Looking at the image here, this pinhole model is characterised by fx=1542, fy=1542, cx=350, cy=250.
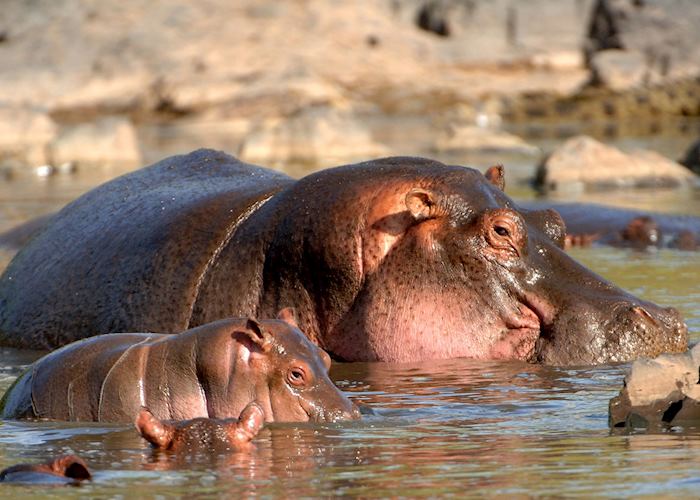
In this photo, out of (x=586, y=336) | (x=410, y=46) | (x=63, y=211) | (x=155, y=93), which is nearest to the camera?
(x=586, y=336)

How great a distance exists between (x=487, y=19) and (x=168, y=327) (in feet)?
89.3

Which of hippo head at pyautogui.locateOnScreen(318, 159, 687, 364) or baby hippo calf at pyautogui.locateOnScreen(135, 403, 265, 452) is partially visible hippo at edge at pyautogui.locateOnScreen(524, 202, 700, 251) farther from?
baby hippo calf at pyautogui.locateOnScreen(135, 403, 265, 452)

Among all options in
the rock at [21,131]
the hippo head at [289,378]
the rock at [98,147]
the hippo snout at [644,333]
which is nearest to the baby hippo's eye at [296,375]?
the hippo head at [289,378]

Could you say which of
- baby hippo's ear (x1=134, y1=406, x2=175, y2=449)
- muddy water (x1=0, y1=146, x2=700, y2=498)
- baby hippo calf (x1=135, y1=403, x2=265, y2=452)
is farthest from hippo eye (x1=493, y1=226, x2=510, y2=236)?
baby hippo's ear (x1=134, y1=406, x2=175, y2=449)

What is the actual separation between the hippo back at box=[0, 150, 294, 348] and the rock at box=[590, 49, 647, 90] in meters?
24.4

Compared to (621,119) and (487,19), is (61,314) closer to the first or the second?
(621,119)

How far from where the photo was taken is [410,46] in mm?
31484

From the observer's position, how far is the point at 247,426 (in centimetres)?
432

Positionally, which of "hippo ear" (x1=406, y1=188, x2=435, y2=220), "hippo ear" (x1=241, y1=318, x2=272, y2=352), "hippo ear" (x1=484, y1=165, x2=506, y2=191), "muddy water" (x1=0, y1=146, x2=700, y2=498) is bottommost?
"muddy water" (x1=0, y1=146, x2=700, y2=498)

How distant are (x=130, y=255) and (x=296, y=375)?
6.49ft

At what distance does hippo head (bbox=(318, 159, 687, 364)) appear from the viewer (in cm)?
584

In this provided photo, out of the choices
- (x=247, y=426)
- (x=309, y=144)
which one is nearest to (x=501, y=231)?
(x=247, y=426)

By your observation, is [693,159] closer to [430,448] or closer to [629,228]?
[629,228]

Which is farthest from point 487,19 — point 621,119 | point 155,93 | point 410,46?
point 155,93
